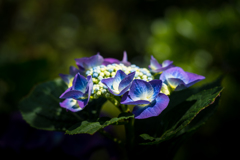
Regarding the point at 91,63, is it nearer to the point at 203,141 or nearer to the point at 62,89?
the point at 62,89

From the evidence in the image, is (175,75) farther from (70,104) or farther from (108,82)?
(70,104)

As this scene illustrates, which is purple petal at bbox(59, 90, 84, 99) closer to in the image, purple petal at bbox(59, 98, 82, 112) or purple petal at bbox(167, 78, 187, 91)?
purple petal at bbox(59, 98, 82, 112)

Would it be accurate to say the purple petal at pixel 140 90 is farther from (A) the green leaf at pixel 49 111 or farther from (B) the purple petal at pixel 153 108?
(A) the green leaf at pixel 49 111

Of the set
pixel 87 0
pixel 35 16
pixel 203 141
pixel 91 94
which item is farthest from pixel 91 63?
pixel 87 0

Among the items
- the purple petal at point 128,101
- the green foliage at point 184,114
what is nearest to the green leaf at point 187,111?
the green foliage at point 184,114

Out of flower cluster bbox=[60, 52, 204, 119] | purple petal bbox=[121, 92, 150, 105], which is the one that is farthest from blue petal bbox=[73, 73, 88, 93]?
purple petal bbox=[121, 92, 150, 105]

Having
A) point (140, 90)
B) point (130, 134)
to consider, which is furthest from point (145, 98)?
point (130, 134)

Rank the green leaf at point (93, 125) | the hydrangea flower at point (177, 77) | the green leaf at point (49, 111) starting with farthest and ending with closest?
the green leaf at point (49, 111), the hydrangea flower at point (177, 77), the green leaf at point (93, 125)
